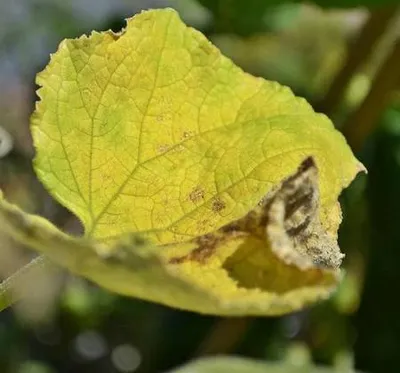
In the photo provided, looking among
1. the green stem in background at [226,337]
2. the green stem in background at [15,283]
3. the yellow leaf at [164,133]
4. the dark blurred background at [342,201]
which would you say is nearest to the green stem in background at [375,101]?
the dark blurred background at [342,201]

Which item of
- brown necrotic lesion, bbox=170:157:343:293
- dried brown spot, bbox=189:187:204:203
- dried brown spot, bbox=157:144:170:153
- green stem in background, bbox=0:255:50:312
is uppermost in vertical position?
brown necrotic lesion, bbox=170:157:343:293

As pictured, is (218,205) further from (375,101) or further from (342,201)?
(342,201)

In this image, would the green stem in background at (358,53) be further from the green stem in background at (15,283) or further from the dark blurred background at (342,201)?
the green stem in background at (15,283)

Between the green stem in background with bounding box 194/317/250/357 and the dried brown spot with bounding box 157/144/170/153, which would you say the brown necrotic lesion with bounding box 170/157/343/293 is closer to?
the dried brown spot with bounding box 157/144/170/153

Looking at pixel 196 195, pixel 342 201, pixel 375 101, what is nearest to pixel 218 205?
pixel 196 195

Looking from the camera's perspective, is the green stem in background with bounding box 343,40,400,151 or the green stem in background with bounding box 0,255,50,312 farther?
the green stem in background with bounding box 343,40,400,151

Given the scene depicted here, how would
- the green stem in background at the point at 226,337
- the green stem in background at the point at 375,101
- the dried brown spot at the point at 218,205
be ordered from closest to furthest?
1. the dried brown spot at the point at 218,205
2. the green stem in background at the point at 375,101
3. the green stem in background at the point at 226,337

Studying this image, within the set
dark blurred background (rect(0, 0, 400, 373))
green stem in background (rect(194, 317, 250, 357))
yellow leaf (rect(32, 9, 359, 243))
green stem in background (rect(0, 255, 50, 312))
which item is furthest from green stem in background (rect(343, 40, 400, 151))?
green stem in background (rect(0, 255, 50, 312))

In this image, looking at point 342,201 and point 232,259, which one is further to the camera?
point 342,201
